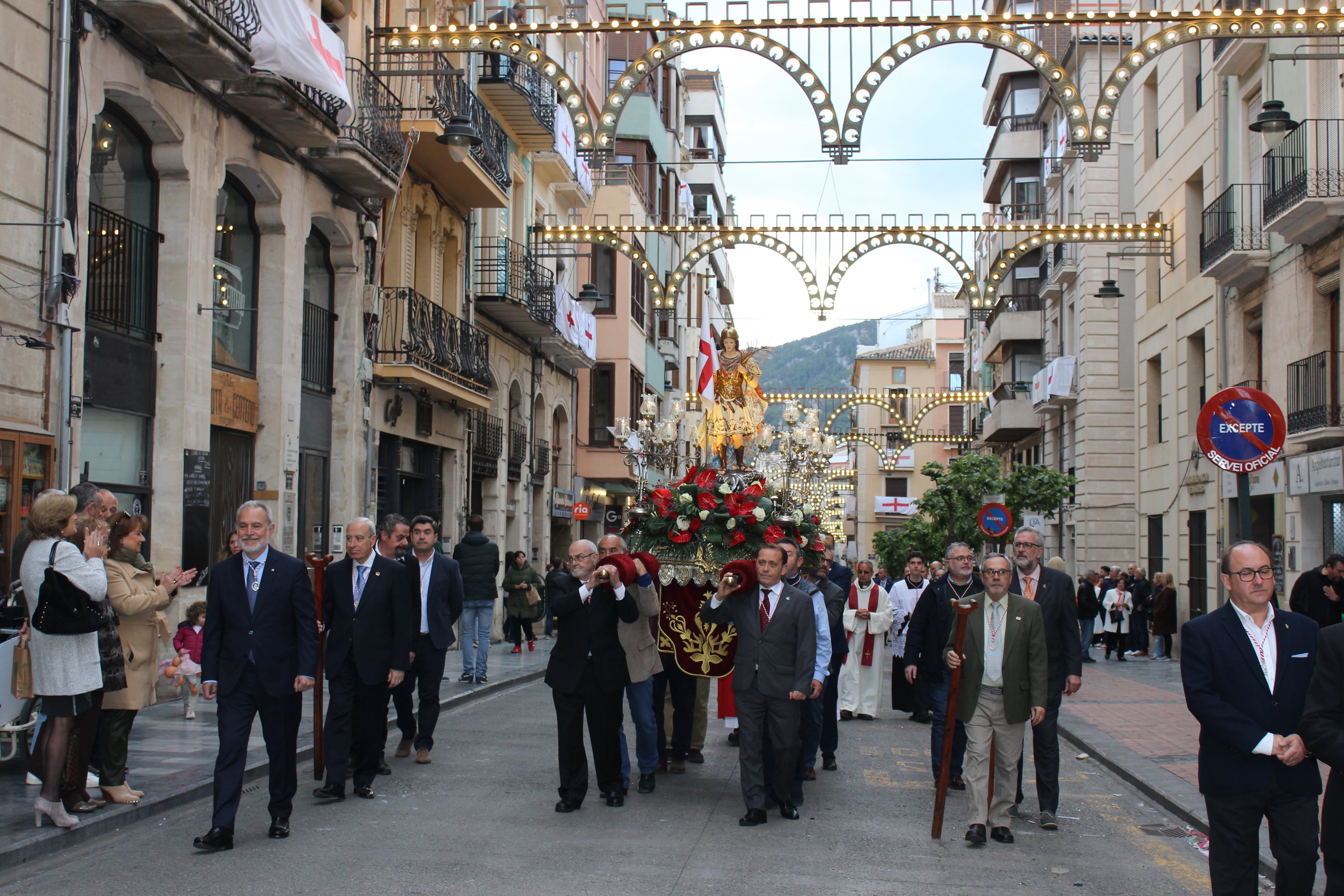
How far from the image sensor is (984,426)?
49719 millimetres

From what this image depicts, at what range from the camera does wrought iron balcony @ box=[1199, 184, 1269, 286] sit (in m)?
21.9

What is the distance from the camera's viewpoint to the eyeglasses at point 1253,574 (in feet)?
19.3

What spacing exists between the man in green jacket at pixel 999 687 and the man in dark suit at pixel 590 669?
2.25 m

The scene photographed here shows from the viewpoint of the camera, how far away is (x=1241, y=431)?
389 inches

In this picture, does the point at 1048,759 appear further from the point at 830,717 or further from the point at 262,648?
the point at 262,648

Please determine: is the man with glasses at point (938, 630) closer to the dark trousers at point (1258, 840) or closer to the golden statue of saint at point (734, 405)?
the dark trousers at point (1258, 840)

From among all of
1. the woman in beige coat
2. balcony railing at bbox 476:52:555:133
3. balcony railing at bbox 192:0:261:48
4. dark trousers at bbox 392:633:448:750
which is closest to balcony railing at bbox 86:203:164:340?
balcony railing at bbox 192:0:261:48

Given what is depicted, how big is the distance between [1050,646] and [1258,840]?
3802 millimetres

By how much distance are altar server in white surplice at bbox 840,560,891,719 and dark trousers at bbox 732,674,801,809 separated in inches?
252

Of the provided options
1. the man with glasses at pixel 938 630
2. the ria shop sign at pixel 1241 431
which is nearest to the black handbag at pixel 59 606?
the man with glasses at pixel 938 630

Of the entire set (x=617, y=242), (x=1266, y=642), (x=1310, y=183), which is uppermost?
(x=1310, y=183)

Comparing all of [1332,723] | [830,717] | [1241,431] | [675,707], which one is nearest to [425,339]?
[675,707]

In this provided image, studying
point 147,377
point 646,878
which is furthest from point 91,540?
point 147,377

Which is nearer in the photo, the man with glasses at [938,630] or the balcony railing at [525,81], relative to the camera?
the man with glasses at [938,630]
